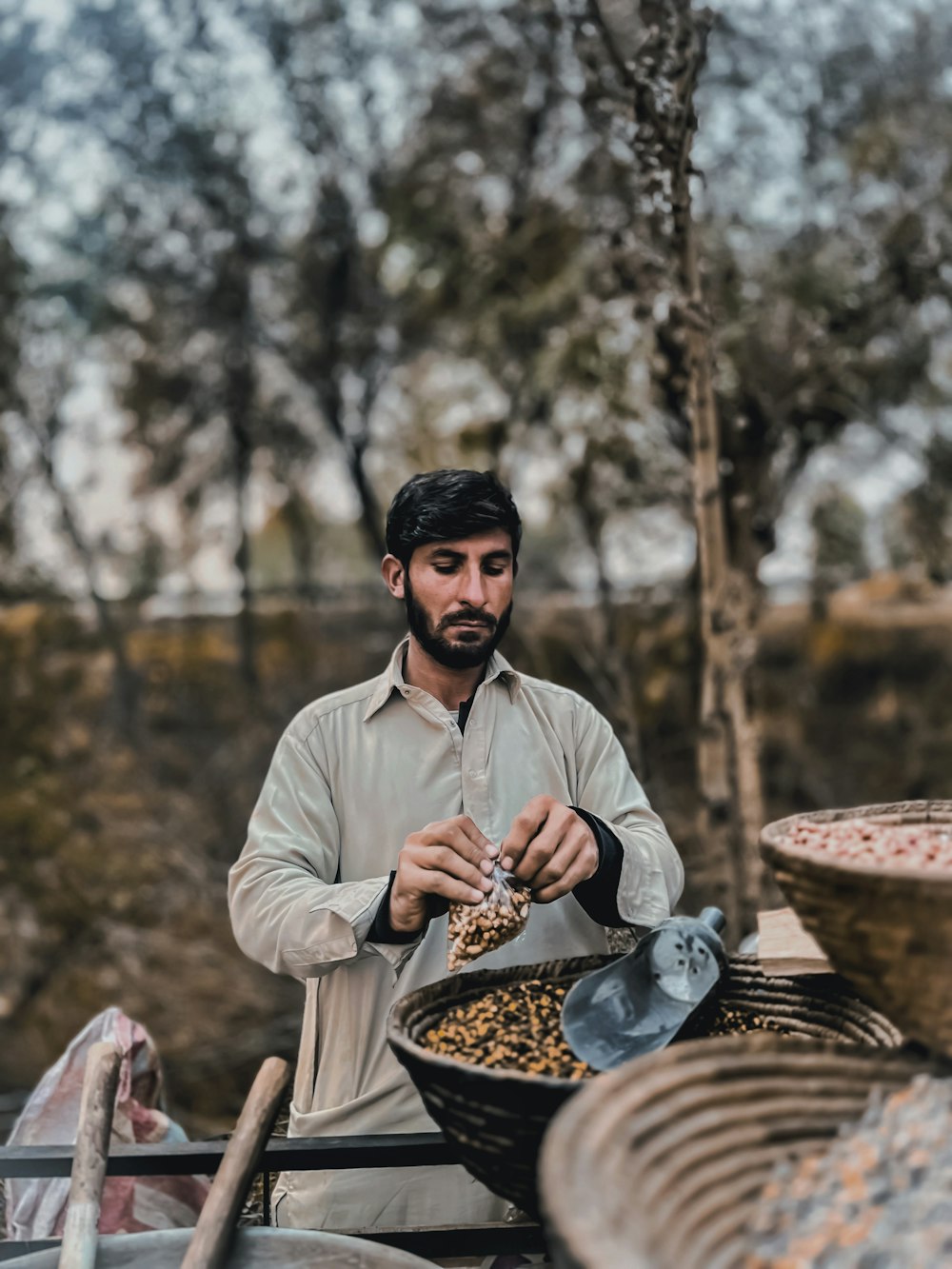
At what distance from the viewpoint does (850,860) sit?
1280 millimetres

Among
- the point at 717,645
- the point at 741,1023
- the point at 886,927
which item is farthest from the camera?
the point at 717,645

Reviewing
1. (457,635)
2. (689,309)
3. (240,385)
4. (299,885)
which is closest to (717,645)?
(689,309)

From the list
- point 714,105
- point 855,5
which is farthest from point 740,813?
point 855,5

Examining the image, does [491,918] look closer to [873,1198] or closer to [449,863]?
[449,863]

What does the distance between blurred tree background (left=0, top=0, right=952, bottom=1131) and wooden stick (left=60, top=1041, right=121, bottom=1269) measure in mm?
5293

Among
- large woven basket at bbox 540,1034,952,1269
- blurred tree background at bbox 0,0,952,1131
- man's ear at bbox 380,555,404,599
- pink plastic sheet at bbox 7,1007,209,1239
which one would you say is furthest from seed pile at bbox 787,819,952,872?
blurred tree background at bbox 0,0,952,1131

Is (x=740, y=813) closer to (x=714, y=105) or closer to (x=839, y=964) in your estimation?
(x=839, y=964)

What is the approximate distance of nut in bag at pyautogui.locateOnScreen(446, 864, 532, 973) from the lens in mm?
1729

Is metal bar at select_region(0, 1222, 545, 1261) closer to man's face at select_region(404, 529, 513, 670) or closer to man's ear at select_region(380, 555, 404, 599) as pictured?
man's face at select_region(404, 529, 513, 670)

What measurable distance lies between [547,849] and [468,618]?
0.51 metres

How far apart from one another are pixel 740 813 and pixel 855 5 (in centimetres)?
538

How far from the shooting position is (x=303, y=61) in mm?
9406

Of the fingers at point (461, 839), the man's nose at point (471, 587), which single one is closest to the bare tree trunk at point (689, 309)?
the man's nose at point (471, 587)

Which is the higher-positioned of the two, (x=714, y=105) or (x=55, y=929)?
(x=714, y=105)
